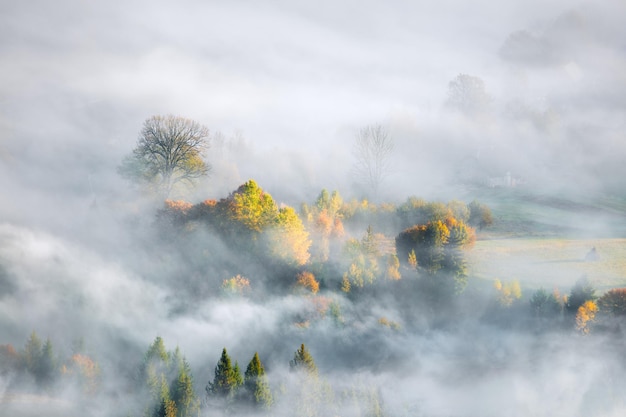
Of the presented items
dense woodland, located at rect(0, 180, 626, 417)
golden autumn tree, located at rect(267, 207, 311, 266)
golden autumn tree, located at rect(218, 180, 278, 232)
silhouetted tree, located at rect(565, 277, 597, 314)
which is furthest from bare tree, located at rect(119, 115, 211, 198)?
silhouetted tree, located at rect(565, 277, 597, 314)

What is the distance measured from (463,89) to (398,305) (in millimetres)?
88872

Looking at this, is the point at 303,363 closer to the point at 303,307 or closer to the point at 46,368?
the point at 303,307

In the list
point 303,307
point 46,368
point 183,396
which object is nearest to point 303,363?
point 303,307

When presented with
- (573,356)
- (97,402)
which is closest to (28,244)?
(97,402)

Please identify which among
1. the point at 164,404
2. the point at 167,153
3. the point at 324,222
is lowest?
the point at 164,404

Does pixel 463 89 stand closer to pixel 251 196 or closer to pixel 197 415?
pixel 251 196

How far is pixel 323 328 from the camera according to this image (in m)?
87.5

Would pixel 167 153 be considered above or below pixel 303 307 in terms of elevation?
above

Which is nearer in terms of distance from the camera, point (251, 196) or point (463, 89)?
point (251, 196)

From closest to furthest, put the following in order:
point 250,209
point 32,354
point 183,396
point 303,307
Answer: point 183,396 < point 32,354 < point 303,307 < point 250,209

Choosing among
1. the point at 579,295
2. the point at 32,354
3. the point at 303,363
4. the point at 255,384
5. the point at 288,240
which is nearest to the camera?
the point at 255,384

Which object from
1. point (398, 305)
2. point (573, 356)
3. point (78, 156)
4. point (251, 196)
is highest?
point (78, 156)

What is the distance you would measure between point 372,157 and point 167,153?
50.2 m

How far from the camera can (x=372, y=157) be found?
131 metres
